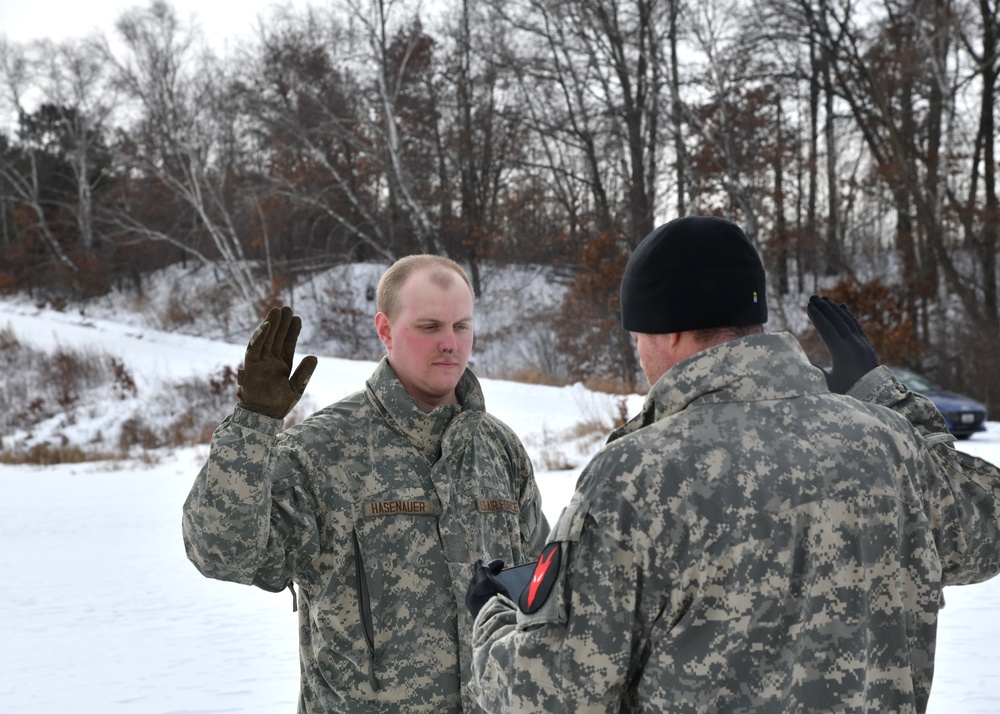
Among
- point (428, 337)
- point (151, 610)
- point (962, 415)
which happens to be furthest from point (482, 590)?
point (962, 415)

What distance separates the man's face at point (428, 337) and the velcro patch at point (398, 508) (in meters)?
0.33

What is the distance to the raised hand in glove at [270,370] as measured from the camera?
6.91 feet

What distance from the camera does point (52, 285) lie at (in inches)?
1318

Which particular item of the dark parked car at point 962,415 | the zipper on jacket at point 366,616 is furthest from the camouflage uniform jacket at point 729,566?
the dark parked car at point 962,415

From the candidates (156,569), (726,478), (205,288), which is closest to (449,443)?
(726,478)

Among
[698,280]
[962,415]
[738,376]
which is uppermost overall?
[698,280]

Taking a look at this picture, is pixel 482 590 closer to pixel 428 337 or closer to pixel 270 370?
pixel 270 370

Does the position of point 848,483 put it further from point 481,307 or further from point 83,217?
point 83,217

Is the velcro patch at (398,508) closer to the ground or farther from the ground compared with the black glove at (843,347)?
closer to the ground

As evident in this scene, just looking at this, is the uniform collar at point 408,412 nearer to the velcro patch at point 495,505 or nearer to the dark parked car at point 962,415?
the velcro patch at point 495,505

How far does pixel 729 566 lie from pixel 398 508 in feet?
3.55

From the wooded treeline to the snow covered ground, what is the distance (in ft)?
27.4

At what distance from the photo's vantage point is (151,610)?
7098 mm

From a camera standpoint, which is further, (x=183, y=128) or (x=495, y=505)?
(x=183, y=128)
